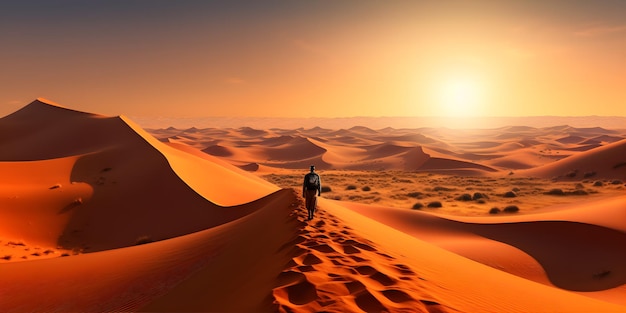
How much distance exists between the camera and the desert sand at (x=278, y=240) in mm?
5031

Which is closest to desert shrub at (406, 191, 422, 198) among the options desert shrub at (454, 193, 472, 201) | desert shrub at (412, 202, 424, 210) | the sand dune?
desert shrub at (454, 193, 472, 201)

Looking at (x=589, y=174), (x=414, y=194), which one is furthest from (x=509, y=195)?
(x=589, y=174)

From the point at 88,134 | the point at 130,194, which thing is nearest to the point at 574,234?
the point at 130,194

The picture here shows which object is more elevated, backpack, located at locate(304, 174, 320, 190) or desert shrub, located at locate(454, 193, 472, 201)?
backpack, located at locate(304, 174, 320, 190)

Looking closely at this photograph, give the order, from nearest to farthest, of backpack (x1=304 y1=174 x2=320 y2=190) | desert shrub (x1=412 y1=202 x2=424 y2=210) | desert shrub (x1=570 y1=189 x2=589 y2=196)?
1. backpack (x1=304 y1=174 x2=320 y2=190)
2. desert shrub (x1=412 y1=202 x2=424 y2=210)
3. desert shrub (x1=570 y1=189 x2=589 y2=196)

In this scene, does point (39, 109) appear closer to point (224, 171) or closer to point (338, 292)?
point (224, 171)

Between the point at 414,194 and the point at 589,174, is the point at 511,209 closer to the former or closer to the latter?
the point at 414,194

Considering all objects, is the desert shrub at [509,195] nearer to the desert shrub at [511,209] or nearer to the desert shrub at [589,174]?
the desert shrub at [511,209]

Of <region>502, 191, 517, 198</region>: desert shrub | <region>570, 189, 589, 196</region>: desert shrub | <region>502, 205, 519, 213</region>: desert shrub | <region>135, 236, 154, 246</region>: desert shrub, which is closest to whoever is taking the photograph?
<region>135, 236, 154, 246</region>: desert shrub

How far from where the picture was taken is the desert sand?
16.5 feet

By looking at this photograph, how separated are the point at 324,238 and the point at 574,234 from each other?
13049 mm

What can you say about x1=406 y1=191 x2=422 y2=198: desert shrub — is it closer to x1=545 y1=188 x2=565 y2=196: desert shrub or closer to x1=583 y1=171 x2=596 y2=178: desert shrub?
x1=545 y1=188 x2=565 y2=196: desert shrub

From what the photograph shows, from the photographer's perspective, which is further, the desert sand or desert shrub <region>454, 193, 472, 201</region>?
desert shrub <region>454, 193, 472, 201</region>

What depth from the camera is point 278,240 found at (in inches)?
268
